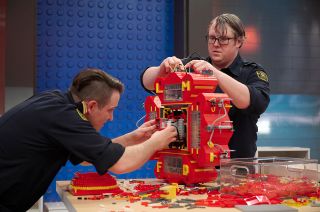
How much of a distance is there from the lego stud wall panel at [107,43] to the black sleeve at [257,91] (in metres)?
2.08

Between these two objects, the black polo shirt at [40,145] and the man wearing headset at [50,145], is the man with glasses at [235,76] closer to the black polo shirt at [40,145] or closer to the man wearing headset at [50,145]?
the man wearing headset at [50,145]

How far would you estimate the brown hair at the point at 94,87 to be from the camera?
207 cm

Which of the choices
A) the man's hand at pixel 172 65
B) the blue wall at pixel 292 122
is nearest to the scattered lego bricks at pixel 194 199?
the man's hand at pixel 172 65

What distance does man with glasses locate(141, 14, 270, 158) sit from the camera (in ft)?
7.51

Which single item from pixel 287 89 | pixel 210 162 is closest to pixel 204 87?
pixel 210 162

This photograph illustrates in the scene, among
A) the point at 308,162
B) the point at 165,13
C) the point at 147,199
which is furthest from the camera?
the point at 165,13

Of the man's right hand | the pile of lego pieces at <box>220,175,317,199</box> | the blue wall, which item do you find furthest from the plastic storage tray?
the blue wall

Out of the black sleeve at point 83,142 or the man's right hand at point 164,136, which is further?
the man's right hand at point 164,136

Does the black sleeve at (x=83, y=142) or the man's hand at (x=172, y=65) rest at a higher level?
the man's hand at (x=172, y=65)

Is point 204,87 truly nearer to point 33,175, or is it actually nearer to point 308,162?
point 308,162

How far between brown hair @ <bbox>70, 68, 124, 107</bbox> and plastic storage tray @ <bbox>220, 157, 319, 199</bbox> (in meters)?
0.64

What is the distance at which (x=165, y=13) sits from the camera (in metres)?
4.63

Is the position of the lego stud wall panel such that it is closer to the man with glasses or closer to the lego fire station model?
the man with glasses

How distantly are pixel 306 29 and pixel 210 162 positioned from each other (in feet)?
12.8
